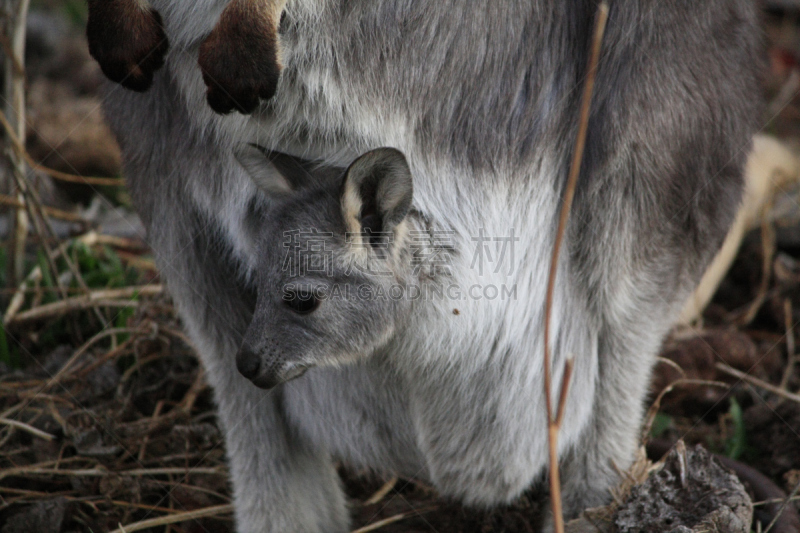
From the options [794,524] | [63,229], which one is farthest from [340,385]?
[63,229]

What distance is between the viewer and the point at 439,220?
193 cm

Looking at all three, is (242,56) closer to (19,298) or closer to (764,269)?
(19,298)

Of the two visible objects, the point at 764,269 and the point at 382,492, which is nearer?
the point at 382,492

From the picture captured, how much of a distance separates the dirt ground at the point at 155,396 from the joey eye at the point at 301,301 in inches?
32.6

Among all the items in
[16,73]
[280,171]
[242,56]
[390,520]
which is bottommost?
[390,520]

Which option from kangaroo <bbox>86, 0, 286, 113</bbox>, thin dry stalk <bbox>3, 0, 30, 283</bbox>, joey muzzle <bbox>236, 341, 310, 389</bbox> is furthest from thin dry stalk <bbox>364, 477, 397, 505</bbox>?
thin dry stalk <bbox>3, 0, 30, 283</bbox>

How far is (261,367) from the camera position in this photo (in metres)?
1.87

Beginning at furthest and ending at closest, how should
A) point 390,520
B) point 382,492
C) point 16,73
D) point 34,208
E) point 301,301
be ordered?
point 34,208 → point 16,73 → point 382,492 → point 390,520 → point 301,301

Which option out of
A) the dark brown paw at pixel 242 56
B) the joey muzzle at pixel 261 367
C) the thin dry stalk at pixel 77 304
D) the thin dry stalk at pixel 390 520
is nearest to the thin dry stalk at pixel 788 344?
the thin dry stalk at pixel 390 520

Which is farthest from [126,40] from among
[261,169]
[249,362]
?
[249,362]

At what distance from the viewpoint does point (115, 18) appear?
1.78m

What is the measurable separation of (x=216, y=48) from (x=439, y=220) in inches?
25.6

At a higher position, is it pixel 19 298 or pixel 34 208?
pixel 34 208

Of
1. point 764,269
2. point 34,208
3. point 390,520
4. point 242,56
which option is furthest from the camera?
point 764,269
